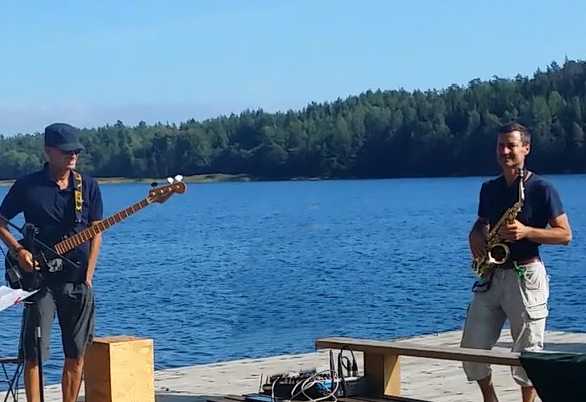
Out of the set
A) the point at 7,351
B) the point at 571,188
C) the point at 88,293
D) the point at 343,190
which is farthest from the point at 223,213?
the point at 88,293

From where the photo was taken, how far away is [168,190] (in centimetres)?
682

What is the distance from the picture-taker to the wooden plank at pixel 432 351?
5.48 meters

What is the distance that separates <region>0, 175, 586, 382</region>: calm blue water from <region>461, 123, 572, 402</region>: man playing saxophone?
777 cm

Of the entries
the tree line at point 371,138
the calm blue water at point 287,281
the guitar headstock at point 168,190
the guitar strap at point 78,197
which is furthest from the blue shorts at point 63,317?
the tree line at point 371,138

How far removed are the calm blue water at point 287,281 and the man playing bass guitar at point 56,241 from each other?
675 centimetres

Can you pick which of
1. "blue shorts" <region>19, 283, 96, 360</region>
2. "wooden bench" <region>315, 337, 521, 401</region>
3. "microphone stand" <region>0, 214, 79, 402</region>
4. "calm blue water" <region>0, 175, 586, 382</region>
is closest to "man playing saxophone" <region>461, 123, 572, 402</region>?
"wooden bench" <region>315, 337, 521, 401</region>

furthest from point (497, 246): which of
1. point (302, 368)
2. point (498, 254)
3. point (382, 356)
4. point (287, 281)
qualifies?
point (287, 281)

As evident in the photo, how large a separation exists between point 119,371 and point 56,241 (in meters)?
0.98

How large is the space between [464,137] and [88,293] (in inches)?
3563

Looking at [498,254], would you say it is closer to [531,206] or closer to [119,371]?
[531,206]

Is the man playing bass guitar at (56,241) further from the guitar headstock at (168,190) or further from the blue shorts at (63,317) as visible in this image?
the guitar headstock at (168,190)

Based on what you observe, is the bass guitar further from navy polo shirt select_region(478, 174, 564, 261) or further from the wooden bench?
navy polo shirt select_region(478, 174, 564, 261)

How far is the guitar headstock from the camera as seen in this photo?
679 cm

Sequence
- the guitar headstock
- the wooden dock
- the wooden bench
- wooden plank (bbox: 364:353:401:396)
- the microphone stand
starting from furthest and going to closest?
the wooden dock < the guitar headstock < the microphone stand < wooden plank (bbox: 364:353:401:396) < the wooden bench
